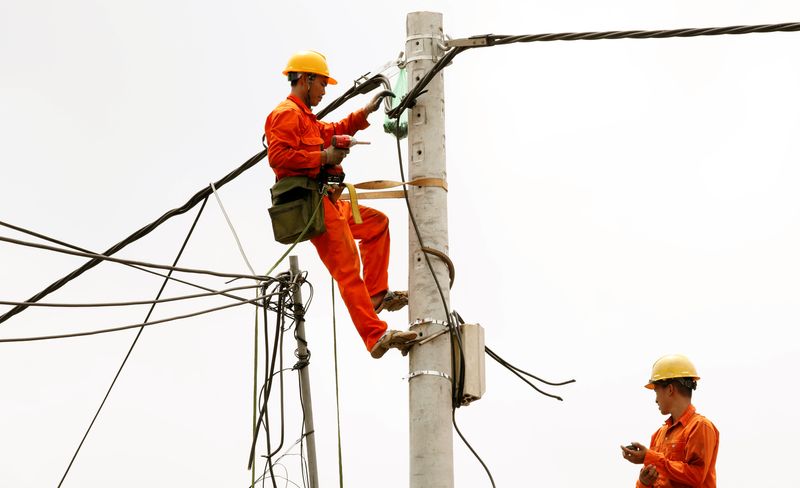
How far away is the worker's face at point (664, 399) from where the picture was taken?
852 centimetres

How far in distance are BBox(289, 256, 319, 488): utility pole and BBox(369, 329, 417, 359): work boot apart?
1236 mm

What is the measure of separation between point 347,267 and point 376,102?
1112 millimetres

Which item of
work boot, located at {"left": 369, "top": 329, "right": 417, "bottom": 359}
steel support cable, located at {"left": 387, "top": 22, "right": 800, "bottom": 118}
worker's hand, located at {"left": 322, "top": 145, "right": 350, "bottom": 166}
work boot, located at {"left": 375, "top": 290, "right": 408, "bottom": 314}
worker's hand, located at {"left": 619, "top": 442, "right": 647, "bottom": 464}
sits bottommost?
worker's hand, located at {"left": 619, "top": 442, "right": 647, "bottom": 464}

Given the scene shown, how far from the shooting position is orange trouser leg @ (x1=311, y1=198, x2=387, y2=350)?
804 cm

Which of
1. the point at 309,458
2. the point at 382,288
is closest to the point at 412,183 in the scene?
the point at 382,288

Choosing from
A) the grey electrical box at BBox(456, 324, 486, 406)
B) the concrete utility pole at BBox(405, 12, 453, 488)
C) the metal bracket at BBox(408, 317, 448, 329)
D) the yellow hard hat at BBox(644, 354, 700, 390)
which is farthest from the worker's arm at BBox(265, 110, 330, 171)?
the yellow hard hat at BBox(644, 354, 700, 390)

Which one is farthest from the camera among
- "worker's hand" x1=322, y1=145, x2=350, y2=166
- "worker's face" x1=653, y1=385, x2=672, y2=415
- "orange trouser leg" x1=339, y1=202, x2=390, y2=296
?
"orange trouser leg" x1=339, y1=202, x2=390, y2=296

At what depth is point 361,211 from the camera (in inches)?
348

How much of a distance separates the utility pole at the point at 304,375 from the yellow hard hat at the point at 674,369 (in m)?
2.30

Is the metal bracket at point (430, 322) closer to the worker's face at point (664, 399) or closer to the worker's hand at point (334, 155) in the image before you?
the worker's hand at point (334, 155)

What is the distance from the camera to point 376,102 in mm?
8562

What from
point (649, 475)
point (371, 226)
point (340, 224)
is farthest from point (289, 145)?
point (649, 475)

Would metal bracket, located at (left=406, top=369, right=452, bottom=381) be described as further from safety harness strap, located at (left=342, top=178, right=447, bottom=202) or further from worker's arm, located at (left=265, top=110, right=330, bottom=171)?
worker's arm, located at (left=265, top=110, right=330, bottom=171)

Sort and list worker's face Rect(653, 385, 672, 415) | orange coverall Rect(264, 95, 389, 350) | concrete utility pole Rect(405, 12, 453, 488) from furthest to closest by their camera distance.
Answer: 1. worker's face Rect(653, 385, 672, 415)
2. orange coverall Rect(264, 95, 389, 350)
3. concrete utility pole Rect(405, 12, 453, 488)
